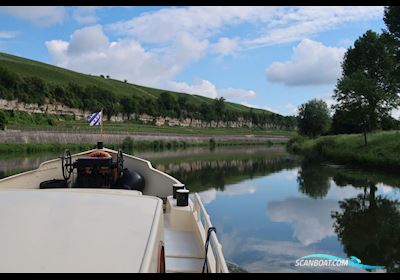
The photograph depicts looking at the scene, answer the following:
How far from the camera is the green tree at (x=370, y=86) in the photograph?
3828cm

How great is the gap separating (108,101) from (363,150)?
9664 cm

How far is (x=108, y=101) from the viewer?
403 ft

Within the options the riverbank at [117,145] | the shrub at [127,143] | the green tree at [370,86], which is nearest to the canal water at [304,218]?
the green tree at [370,86]

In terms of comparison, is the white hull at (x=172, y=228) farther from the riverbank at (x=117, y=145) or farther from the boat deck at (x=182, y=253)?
the riverbank at (x=117, y=145)

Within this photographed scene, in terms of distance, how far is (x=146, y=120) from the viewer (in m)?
134

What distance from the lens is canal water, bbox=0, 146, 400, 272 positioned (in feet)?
39.1

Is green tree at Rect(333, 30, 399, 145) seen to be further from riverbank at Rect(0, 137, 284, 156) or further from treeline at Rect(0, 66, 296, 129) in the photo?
treeline at Rect(0, 66, 296, 129)

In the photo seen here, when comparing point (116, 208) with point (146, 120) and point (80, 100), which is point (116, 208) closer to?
point (80, 100)

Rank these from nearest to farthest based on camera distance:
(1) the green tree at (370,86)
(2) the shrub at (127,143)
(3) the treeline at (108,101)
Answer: (1) the green tree at (370,86) < (2) the shrub at (127,143) < (3) the treeline at (108,101)
